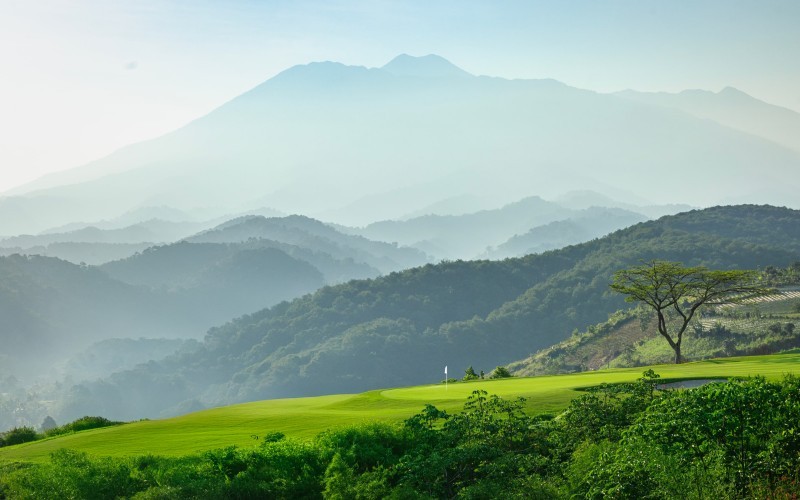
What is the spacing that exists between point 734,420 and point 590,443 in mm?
2844

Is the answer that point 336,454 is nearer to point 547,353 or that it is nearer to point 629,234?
point 547,353

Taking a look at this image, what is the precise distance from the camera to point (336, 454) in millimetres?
15352

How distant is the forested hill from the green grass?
99951 mm

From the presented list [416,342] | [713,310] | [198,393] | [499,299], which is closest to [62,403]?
[198,393]

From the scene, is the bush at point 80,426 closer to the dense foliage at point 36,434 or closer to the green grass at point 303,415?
the dense foliage at point 36,434

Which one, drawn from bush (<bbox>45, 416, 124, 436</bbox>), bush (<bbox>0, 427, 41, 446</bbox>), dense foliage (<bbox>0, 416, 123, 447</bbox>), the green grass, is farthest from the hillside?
bush (<bbox>0, 427, 41, 446</bbox>)

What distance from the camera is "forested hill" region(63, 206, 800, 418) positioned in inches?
5354

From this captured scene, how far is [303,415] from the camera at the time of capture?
22.8 meters

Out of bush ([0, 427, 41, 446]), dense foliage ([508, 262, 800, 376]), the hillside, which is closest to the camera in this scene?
bush ([0, 427, 41, 446])

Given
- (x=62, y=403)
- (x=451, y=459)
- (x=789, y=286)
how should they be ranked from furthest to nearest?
(x=62, y=403)
(x=789, y=286)
(x=451, y=459)

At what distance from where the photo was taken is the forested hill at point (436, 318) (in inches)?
5354

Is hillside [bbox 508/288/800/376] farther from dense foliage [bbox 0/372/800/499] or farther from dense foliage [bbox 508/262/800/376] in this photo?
dense foliage [bbox 0/372/800/499]

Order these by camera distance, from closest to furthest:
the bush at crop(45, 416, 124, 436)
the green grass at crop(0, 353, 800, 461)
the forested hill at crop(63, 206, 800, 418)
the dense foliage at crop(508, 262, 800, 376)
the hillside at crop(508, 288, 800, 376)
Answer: the green grass at crop(0, 353, 800, 461), the bush at crop(45, 416, 124, 436), the hillside at crop(508, 288, 800, 376), the dense foliage at crop(508, 262, 800, 376), the forested hill at crop(63, 206, 800, 418)

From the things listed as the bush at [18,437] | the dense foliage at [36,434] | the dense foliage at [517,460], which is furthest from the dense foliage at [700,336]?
the bush at [18,437]
